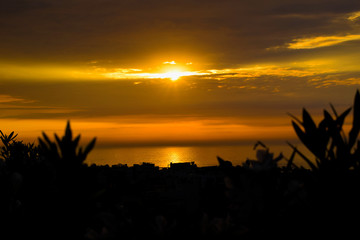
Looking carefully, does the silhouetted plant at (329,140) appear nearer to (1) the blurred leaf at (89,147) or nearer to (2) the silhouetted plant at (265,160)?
(2) the silhouetted plant at (265,160)

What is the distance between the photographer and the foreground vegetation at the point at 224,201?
2057 millimetres

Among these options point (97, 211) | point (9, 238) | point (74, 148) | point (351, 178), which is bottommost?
point (9, 238)

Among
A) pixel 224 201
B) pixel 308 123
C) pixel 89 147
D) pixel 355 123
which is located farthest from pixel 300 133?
pixel 89 147

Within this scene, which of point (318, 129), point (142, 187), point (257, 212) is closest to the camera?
point (257, 212)

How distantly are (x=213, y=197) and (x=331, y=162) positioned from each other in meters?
0.79

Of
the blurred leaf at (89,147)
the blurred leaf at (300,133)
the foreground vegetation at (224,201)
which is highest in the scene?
the blurred leaf at (300,133)

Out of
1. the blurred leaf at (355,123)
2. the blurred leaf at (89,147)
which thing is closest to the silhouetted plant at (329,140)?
the blurred leaf at (355,123)

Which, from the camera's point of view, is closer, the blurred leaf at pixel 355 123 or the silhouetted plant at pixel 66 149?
the silhouetted plant at pixel 66 149

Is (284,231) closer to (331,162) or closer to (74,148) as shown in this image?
(331,162)

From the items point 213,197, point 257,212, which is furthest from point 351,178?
point 213,197

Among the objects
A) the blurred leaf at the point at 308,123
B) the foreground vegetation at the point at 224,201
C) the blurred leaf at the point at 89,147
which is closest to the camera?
the foreground vegetation at the point at 224,201

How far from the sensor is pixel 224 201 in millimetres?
2889

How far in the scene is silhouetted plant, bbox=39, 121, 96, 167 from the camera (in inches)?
92.2

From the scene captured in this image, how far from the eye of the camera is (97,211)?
2.38 metres
